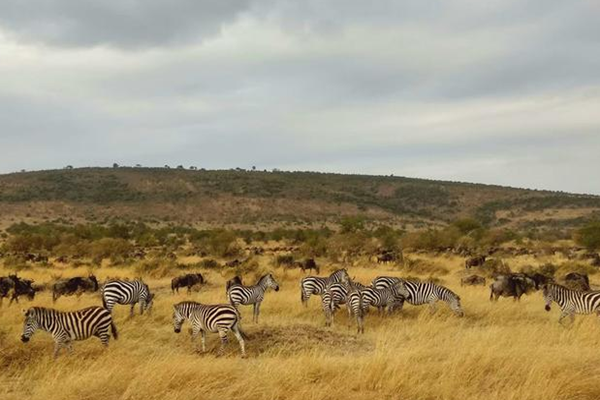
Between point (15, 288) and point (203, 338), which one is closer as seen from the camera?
point (203, 338)

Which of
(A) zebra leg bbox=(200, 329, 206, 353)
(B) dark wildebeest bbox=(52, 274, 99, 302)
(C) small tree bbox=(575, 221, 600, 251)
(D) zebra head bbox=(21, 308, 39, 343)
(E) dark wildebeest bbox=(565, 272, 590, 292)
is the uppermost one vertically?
(C) small tree bbox=(575, 221, 600, 251)

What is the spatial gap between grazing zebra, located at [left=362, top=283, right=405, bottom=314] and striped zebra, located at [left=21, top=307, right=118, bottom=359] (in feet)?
21.8

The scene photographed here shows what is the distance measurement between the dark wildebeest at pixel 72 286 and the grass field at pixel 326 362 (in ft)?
10.8

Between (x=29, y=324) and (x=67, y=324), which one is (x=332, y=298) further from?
(x=29, y=324)

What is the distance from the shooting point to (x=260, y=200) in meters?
107

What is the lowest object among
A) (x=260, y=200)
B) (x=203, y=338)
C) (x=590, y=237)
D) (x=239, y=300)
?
(x=203, y=338)

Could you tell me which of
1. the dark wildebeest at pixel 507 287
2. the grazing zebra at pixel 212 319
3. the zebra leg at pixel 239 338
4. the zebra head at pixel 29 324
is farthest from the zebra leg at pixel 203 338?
the dark wildebeest at pixel 507 287

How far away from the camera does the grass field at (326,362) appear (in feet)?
25.5

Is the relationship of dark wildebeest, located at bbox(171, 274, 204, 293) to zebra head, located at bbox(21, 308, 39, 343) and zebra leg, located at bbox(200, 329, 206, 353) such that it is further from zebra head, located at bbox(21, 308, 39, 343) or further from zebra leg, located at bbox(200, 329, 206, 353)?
zebra head, located at bbox(21, 308, 39, 343)

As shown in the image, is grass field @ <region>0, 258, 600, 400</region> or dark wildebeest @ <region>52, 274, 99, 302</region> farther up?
grass field @ <region>0, 258, 600, 400</region>

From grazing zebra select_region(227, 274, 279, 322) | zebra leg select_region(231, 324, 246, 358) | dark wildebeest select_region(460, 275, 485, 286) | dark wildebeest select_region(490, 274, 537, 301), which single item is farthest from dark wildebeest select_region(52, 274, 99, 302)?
dark wildebeest select_region(460, 275, 485, 286)

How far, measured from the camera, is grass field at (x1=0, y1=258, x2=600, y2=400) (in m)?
7.76

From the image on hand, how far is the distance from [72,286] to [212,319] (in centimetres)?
1009

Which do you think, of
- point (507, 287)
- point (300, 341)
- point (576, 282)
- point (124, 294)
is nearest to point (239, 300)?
point (124, 294)
